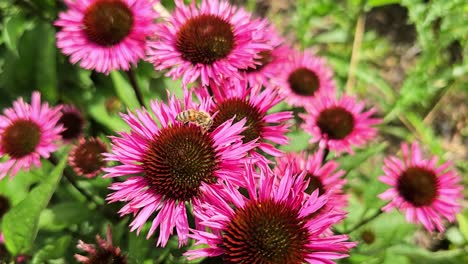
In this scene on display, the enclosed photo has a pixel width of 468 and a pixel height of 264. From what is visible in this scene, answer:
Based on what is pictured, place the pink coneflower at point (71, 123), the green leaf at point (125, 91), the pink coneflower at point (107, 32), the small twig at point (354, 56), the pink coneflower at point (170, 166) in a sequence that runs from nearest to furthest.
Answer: the pink coneflower at point (170, 166) < the pink coneflower at point (107, 32) < the green leaf at point (125, 91) < the pink coneflower at point (71, 123) < the small twig at point (354, 56)

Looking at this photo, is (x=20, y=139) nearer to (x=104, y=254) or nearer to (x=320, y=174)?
(x=104, y=254)

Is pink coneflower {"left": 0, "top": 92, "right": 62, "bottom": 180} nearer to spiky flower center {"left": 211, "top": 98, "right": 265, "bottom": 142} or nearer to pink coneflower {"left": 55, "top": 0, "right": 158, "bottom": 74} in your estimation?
pink coneflower {"left": 55, "top": 0, "right": 158, "bottom": 74}

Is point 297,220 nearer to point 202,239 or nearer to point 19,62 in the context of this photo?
point 202,239

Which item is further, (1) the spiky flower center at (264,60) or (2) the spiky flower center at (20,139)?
(1) the spiky flower center at (264,60)

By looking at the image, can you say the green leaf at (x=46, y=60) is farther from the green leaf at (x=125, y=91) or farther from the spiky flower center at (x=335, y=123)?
the spiky flower center at (x=335, y=123)

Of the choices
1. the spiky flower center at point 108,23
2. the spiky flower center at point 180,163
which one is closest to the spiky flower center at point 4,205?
the spiky flower center at point 108,23

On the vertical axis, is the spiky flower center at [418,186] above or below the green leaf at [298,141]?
below

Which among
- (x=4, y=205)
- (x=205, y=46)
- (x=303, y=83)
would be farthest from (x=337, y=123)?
(x=4, y=205)
